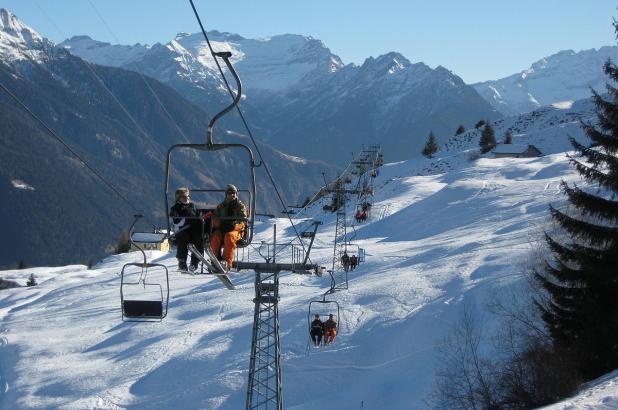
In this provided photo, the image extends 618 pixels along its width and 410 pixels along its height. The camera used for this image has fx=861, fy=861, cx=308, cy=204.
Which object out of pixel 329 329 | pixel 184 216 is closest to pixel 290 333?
pixel 329 329

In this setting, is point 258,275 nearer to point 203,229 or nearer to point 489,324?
point 203,229

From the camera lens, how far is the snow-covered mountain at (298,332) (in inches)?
1348

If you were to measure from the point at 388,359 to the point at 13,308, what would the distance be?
40.4m

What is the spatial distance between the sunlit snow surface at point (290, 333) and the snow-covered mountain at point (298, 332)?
8 cm

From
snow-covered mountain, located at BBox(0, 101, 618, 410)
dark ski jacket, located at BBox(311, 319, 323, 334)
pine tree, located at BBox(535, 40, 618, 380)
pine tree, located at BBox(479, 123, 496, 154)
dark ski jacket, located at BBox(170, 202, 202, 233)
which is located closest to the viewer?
dark ski jacket, located at BBox(170, 202, 202, 233)

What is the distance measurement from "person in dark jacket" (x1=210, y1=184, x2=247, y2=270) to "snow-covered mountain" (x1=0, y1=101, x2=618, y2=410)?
6.75 m

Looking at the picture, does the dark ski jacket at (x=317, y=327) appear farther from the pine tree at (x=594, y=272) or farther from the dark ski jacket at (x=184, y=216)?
the dark ski jacket at (x=184, y=216)

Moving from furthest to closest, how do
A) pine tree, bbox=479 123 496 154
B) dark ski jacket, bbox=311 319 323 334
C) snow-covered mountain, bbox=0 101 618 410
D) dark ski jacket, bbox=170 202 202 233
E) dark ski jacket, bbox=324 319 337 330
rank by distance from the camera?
pine tree, bbox=479 123 496 154, snow-covered mountain, bbox=0 101 618 410, dark ski jacket, bbox=311 319 323 334, dark ski jacket, bbox=324 319 337 330, dark ski jacket, bbox=170 202 202 233

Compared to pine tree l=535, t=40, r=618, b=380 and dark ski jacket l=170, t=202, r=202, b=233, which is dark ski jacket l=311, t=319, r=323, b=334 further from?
dark ski jacket l=170, t=202, r=202, b=233

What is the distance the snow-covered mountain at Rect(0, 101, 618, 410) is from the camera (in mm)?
34250

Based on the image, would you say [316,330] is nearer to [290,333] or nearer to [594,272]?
[290,333]

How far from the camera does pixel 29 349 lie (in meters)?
46.3

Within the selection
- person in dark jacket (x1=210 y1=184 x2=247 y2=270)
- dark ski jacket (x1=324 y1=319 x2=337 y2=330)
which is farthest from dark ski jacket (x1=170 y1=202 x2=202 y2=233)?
dark ski jacket (x1=324 y1=319 x2=337 y2=330)

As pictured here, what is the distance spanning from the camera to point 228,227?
16031 mm
